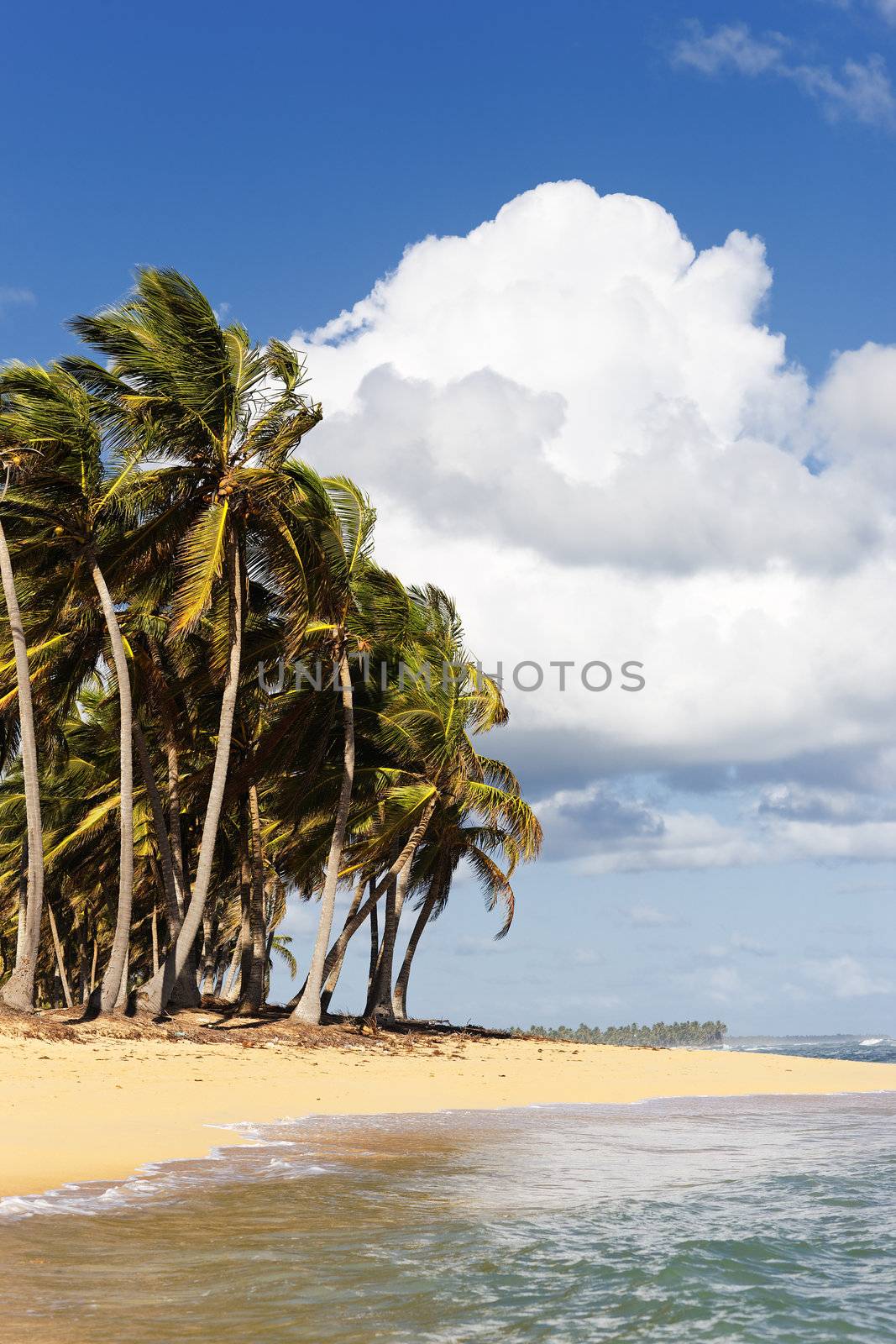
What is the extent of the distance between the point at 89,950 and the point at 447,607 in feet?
115

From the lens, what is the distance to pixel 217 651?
835 inches

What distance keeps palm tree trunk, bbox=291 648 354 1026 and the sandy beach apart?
116cm

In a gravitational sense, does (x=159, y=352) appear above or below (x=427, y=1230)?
above

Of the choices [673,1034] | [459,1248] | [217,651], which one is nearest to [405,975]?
A: [217,651]

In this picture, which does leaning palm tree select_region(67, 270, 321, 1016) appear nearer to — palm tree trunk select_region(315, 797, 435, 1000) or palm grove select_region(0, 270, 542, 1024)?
palm grove select_region(0, 270, 542, 1024)

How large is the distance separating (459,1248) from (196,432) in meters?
15.9

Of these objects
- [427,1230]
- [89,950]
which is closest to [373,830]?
[427,1230]

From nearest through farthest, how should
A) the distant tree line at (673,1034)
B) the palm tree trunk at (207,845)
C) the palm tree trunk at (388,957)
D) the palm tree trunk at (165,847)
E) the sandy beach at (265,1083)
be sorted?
1. the sandy beach at (265,1083)
2. the palm tree trunk at (207,845)
3. the palm tree trunk at (165,847)
4. the palm tree trunk at (388,957)
5. the distant tree line at (673,1034)

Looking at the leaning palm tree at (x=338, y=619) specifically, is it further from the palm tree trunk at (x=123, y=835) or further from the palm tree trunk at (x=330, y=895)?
the palm tree trunk at (x=123, y=835)

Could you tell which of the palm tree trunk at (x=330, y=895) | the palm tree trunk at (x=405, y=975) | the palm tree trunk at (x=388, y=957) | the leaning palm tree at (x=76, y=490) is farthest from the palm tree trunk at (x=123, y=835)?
the palm tree trunk at (x=405, y=975)

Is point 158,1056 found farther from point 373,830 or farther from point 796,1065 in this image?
point 796,1065

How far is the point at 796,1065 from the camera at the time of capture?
24875 millimetres

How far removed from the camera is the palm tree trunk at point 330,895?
2162 centimetres

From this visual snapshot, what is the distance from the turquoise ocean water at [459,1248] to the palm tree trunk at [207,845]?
878 centimetres
